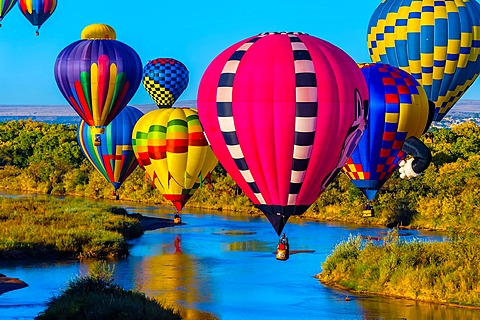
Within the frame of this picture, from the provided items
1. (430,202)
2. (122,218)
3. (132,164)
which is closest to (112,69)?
(132,164)

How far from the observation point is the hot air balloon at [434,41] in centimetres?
3419

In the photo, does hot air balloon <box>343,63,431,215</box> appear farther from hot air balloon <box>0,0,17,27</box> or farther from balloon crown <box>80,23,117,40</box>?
hot air balloon <box>0,0,17,27</box>

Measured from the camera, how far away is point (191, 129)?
35.1m

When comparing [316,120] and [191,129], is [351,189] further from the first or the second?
[316,120]

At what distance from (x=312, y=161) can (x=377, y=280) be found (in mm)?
11889

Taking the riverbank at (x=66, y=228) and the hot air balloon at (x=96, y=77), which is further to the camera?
the hot air balloon at (x=96, y=77)

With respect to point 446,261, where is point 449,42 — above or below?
above

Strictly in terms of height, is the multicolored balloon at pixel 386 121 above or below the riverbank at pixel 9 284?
above

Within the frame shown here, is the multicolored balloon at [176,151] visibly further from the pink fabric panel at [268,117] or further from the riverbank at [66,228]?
the pink fabric panel at [268,117]

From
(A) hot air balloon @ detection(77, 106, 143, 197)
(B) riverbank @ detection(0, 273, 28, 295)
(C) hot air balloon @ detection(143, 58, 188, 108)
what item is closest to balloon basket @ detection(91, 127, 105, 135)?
(A) hot air balloon @ detection(77, 106, 143, 197)

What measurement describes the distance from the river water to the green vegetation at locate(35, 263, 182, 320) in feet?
5.99

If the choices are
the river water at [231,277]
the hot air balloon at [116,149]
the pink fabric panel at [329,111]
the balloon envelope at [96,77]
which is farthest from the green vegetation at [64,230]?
the pink fabric panel at [329,111]

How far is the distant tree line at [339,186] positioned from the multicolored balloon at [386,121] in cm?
987

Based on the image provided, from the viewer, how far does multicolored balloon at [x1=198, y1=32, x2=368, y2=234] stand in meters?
21.5
